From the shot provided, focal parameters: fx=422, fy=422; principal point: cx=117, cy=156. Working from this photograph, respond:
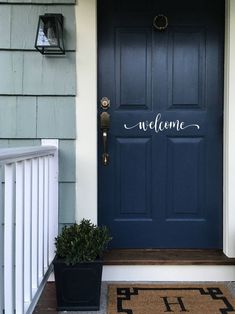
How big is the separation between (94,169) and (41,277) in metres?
0.80

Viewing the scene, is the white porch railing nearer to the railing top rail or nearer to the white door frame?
the railing top rail

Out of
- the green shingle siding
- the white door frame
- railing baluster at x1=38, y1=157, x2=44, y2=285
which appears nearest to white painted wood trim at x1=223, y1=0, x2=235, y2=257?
the white door frame

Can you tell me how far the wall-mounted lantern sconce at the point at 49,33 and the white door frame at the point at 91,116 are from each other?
148 millimetres

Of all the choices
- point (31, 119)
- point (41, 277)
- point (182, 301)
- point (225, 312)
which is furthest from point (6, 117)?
point (225, 312)

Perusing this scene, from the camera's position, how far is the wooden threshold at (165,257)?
2.78 metres

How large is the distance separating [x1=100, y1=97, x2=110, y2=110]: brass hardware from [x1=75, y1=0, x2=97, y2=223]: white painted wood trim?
0.45 ft

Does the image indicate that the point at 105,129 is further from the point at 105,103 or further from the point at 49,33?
the point at 49,33

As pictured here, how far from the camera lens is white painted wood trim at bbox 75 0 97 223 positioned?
281cm

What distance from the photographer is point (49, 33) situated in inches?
107

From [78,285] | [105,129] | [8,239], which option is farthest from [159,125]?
[8,239]

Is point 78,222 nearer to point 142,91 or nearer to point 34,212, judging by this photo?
point 34,212

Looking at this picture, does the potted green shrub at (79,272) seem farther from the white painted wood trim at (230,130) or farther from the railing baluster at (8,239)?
the white painted wood trim at (230,130)

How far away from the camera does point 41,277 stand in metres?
2.40

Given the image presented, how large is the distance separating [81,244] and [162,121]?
42.9 inches
